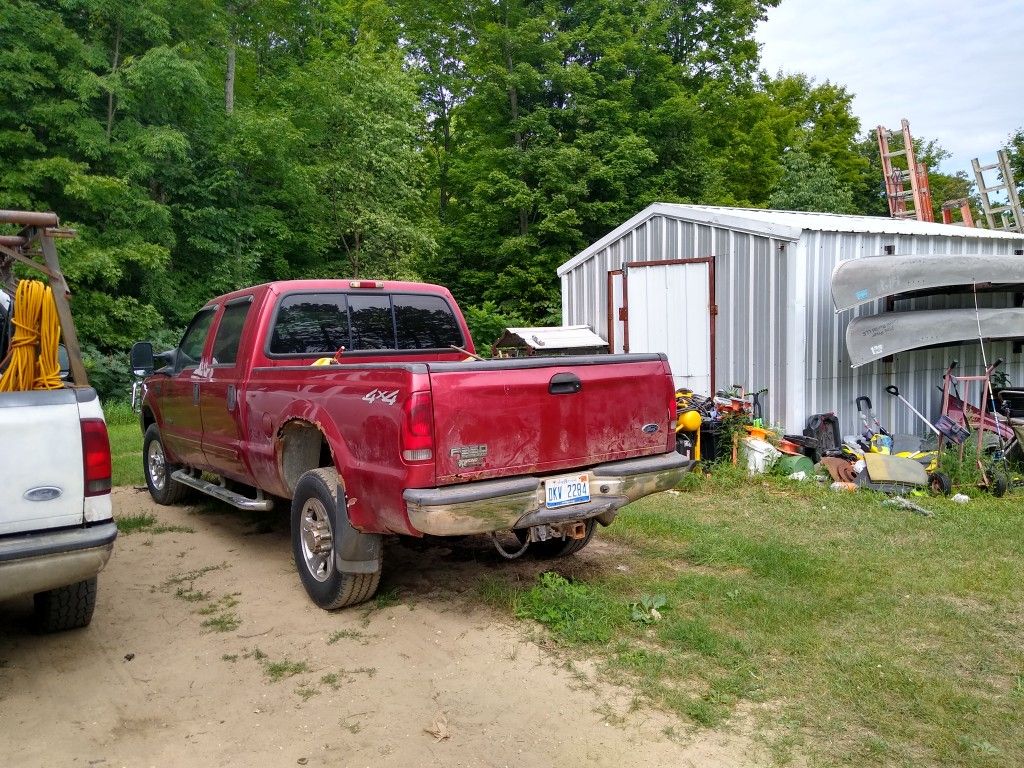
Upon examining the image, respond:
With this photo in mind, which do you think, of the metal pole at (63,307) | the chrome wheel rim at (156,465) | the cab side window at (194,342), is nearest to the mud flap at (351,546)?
the metal pole at (63,307)

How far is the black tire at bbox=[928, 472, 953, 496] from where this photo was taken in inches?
304

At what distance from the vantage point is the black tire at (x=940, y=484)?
25.3 ft

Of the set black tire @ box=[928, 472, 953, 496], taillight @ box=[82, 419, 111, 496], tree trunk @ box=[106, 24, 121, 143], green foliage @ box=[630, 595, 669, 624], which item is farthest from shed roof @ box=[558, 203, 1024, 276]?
tree trunk @ box=[106, 24, 121, 143]

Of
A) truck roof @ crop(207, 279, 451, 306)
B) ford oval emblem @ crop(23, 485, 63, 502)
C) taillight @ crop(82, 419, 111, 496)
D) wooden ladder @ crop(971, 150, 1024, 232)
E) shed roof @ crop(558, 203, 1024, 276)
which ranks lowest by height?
ford oval emblem @ crop(23, 485, 63, 502)

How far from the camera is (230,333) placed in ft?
19.9

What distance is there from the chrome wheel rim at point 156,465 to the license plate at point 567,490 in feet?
16.0

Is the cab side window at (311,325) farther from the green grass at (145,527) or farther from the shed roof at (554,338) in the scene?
the shed roof at (554,338)

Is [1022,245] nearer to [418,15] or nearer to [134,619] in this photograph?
[134,619]

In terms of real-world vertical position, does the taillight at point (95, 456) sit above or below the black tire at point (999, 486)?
above

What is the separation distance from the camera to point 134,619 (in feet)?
15.4

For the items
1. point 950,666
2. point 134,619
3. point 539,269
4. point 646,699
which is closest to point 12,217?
point 134,619

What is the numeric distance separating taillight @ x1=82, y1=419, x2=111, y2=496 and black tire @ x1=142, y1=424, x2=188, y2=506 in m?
3.89

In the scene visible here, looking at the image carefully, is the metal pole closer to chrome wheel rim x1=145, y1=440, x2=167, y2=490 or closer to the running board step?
the running board step

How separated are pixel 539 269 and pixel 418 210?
584 cm
